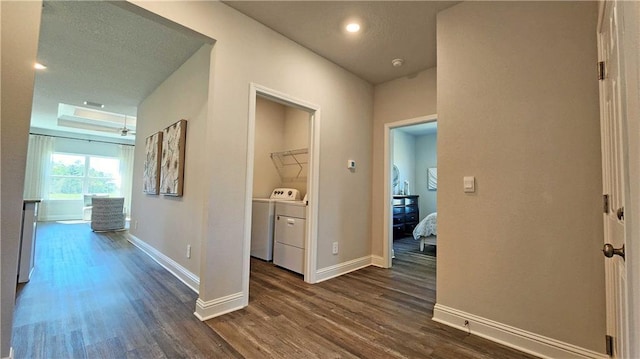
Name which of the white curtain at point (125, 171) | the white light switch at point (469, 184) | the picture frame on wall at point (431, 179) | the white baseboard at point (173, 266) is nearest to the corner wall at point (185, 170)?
the white baseboard at point (173, 266)

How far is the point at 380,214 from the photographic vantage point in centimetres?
356

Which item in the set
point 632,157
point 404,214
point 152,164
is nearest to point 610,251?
point 632,157

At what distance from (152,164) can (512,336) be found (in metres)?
4.46

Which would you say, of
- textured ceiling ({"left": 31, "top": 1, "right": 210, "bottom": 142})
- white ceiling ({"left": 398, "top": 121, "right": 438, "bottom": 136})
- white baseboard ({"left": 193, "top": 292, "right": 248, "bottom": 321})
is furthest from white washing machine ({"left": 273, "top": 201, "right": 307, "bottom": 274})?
white ceiling ({"left": 398, "top": 121, "right": 438, "bottom": 136})

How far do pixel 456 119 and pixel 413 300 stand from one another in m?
1.71

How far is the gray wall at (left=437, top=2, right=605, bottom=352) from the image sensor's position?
157 cm

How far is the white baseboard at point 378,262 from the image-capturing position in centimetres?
347

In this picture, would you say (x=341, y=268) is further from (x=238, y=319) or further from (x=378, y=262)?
(x=238, y=319)

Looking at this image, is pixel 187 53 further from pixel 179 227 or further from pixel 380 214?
pixel 380 214

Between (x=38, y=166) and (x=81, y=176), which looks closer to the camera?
(x=38, y=166)

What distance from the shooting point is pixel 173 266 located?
3.02 metres

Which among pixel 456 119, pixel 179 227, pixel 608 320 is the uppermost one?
pixel 456 119

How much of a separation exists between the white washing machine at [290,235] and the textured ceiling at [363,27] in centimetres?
182

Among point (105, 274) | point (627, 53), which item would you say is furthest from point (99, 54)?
point (627, 53)
